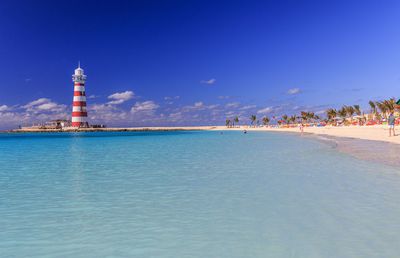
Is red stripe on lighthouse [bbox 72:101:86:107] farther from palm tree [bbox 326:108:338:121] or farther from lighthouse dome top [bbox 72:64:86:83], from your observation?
palm tree [bbox 326:108:338:121]

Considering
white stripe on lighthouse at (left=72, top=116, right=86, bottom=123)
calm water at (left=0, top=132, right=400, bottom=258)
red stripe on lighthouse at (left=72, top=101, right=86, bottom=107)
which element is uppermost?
red stripe on lighthouse at (left=72, top=101, right=86, bottom=107)

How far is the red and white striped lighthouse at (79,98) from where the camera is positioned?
339 ft

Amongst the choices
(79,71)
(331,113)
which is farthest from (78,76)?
(331,113)

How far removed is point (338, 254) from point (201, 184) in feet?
21.6

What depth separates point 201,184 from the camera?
11.0 meters

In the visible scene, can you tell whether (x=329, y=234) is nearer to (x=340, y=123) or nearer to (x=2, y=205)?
(x=2, y=205)

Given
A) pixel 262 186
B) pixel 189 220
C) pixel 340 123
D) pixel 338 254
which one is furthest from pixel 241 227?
pixel 340 123

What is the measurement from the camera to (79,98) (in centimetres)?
10325

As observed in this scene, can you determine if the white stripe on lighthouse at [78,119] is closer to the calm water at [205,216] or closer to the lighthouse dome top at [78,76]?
the lighthouse dome top at [78,76]

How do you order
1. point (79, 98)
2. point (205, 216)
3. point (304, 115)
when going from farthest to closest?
point (304, 115)
point (79, 98)
point (205, 216)

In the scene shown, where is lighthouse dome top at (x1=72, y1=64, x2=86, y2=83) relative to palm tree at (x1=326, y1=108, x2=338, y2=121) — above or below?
above

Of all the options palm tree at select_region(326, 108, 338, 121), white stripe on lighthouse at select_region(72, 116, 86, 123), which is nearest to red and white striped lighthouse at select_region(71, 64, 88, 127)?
white stripe on lighthouse at select_region(72, 116, 86, 123)

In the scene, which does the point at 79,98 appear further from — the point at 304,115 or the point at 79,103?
the point at 304,115

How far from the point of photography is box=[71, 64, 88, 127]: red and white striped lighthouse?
339ft
